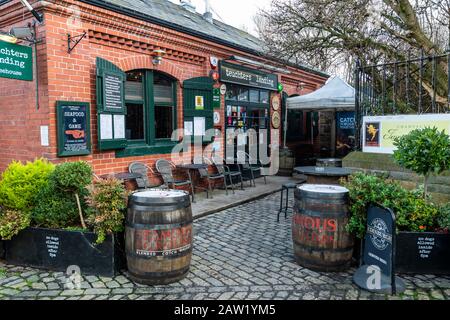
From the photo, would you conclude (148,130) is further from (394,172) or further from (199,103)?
(394,172)

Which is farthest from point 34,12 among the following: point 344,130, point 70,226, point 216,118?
point 344,130

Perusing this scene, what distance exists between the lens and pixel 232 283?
3.70 m

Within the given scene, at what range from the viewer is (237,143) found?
9797 millimetres

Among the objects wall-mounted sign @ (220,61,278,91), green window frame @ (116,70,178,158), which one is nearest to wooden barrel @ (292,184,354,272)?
green window frame @ (116,70,178,158)

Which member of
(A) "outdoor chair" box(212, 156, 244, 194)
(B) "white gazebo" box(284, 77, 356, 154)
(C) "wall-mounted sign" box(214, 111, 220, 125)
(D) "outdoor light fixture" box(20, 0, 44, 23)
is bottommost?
(A) "outdoor chair" box(212, 156, 244, 194)

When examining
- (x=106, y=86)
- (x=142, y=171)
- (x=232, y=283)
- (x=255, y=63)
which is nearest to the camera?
(x=232, y=283)

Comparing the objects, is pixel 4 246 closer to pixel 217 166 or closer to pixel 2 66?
pixel 2 66

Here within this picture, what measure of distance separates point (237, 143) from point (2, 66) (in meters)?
6.00

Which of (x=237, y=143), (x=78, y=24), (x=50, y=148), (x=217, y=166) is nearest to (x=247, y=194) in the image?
(x=217, y=166)

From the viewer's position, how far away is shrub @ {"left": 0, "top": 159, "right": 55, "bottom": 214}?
4.17 metres

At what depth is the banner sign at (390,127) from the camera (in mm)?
5461

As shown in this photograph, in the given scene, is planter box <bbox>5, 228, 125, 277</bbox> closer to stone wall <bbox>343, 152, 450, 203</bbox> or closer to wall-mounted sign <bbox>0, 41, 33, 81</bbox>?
wall-mounted sign <bbox>0, 41, 33, 81</bbox>

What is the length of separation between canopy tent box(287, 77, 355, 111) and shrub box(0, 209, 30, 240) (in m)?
8.11

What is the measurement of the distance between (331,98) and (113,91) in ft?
20.2
